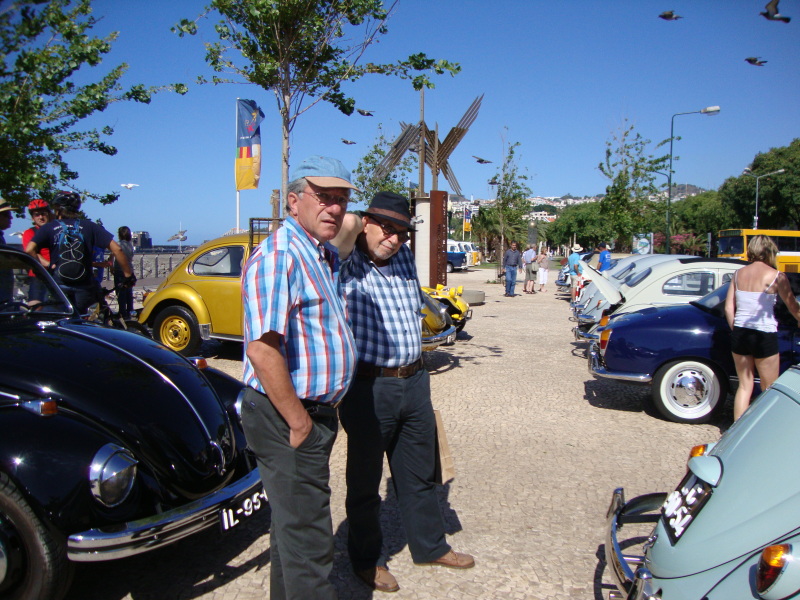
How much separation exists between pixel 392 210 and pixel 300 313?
994 mm

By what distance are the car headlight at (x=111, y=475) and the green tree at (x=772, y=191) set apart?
4937 cm

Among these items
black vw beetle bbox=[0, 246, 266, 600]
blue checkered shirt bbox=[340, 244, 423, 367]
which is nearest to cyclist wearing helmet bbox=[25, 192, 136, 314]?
black vw beetle bbox=[0, 246, 266, 600]

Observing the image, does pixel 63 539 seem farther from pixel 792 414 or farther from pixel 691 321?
pixel 691 321

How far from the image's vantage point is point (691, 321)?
6.12 m

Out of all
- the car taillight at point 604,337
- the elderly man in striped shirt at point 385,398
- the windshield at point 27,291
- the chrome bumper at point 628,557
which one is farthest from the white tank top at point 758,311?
the windshield at point 27,291

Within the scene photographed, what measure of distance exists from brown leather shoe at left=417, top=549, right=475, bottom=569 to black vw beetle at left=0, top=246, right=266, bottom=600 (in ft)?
3.22

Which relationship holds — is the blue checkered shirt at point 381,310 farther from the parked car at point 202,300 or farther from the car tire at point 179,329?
the car tire at point 179,329

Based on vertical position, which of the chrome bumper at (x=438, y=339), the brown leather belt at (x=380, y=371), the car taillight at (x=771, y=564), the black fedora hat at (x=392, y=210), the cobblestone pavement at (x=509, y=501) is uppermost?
the black fedora hat at (x=392, y=210)

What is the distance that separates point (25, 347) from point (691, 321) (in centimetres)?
559

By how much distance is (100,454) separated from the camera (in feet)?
9.37

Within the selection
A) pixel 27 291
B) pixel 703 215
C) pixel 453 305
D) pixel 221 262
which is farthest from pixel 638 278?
pixel 703 215

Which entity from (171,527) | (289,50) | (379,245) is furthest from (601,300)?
(171,527)

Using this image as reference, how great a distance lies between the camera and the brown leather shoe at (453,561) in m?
3.26

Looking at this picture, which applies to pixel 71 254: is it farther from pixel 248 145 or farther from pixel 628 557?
pixel 628 557
